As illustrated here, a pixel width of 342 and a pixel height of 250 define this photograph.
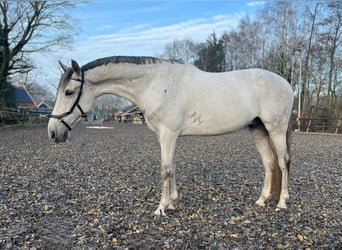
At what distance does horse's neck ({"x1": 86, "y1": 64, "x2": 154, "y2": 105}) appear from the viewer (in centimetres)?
380

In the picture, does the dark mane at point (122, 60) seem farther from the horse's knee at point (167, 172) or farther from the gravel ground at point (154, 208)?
the gravel ground at point (154, 208)

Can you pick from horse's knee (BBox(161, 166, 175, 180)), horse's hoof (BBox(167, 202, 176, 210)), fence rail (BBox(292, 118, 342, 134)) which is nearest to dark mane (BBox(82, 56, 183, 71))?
horse's knee (BBox(161, 166, 175, 180))

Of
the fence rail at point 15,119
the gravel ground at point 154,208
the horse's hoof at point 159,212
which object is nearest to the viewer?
the gravel ground at point 154,208

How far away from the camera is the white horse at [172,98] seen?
371 centimetres

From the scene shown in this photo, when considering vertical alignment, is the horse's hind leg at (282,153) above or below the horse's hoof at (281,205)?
above

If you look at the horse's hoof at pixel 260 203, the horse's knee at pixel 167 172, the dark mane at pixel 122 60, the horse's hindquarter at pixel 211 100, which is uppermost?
the dark mane at pixel 122 60

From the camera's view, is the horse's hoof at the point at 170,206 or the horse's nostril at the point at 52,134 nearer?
the horse's nostril at the point at 52,134

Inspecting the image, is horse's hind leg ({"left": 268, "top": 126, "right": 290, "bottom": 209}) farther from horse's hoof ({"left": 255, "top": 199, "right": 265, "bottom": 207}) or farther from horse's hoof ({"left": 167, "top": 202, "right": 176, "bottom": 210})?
horse's hoof ({"left": 167, "top": 202, "right": 176, "bottom": 210})

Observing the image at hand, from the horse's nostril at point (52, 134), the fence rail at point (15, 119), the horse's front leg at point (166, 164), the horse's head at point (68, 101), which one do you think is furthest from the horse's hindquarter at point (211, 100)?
the fence rail at point (15, 119)

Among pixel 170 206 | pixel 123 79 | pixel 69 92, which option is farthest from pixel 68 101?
pixel 170 206

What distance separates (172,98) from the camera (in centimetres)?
376

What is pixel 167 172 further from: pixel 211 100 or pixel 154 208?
pixel 211 100

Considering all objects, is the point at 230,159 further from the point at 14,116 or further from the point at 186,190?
the point at 14,116

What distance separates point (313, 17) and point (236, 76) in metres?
27.3
